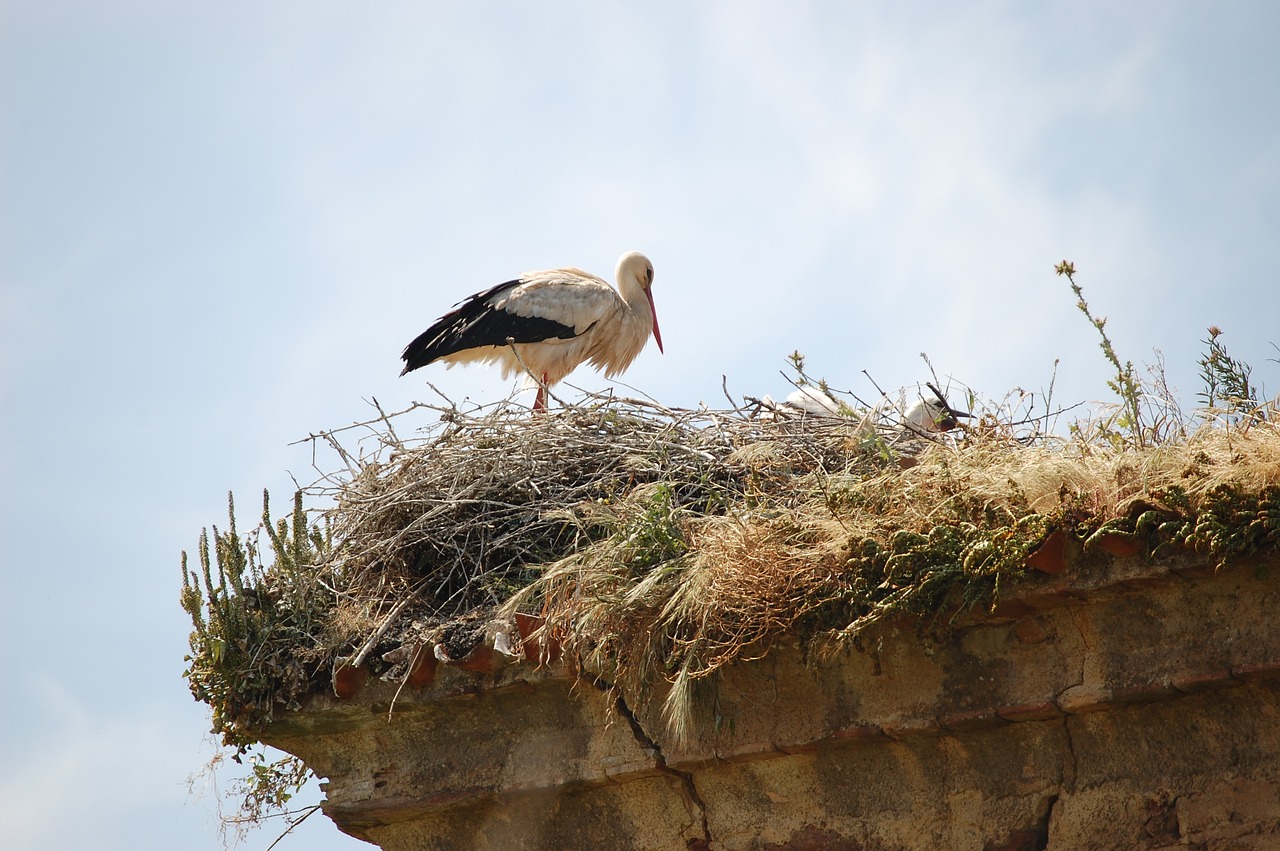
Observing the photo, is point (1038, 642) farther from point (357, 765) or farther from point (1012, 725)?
point (357, 765)

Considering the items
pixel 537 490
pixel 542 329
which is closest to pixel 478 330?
pixel 542 329

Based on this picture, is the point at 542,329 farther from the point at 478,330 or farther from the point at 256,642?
the point at 256,642

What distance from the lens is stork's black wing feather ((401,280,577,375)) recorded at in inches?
360

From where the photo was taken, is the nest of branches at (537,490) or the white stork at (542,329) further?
the white stork at (542,329)

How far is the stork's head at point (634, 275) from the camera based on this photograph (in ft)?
32.9

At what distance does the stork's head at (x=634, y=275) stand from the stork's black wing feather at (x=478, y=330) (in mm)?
853

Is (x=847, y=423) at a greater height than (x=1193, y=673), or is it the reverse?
(x=847, y=423)

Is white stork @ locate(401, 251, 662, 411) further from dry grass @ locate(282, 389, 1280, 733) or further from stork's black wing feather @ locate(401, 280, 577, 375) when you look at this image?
A: dry grass @ locate(282, 389, 1280, 733)

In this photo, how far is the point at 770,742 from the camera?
409 centimetres

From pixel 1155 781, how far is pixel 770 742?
1.06m

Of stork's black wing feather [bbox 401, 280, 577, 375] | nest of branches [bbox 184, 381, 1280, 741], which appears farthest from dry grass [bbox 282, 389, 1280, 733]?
stork's black wing feather [bbox 401, 280, 577, 375]

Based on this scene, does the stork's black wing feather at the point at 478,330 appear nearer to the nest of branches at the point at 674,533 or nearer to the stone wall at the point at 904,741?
the nest of branches at the point at 674,533

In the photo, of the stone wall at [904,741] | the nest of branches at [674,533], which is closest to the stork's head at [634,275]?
the nest of branches at [674,533]

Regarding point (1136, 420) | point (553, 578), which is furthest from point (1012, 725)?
point (553, 578)
